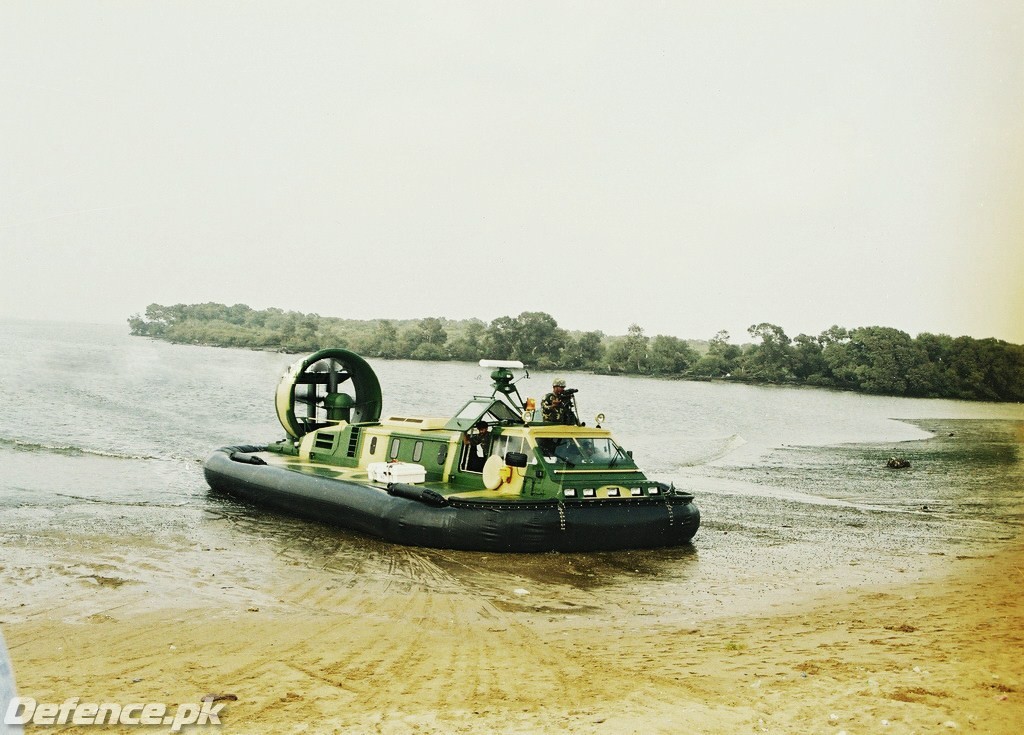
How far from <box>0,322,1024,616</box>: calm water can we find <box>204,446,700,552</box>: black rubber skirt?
137 mm

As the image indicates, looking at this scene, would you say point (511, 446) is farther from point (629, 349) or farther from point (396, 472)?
point (629, 349)

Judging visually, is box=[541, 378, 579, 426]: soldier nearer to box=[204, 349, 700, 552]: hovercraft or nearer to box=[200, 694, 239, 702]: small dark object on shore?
box=[204, 349, 700, 552]: hovercraft

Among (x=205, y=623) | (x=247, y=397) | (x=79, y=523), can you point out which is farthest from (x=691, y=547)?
(x=247, y=397)

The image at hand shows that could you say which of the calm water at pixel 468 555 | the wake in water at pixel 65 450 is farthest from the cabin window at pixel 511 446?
the wake in water at pixel 65 450

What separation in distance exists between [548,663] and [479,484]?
399cm

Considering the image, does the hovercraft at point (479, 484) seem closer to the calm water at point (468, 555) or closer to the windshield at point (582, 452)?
the windshield at point (582, 452)

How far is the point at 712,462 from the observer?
594 inches

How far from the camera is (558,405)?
9.06 m

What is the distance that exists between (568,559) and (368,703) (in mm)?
3855

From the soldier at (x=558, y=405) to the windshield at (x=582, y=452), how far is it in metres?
0.51

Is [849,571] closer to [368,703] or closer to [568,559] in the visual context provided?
[568,559]

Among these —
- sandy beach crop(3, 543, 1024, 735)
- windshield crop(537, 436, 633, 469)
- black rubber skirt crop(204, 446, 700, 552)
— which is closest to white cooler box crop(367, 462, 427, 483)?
black rubber skirt crop(204, 446, 700, 552)

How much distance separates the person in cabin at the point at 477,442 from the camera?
352 inches

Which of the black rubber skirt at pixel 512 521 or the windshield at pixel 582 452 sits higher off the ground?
the windshield at pixel 582 452
